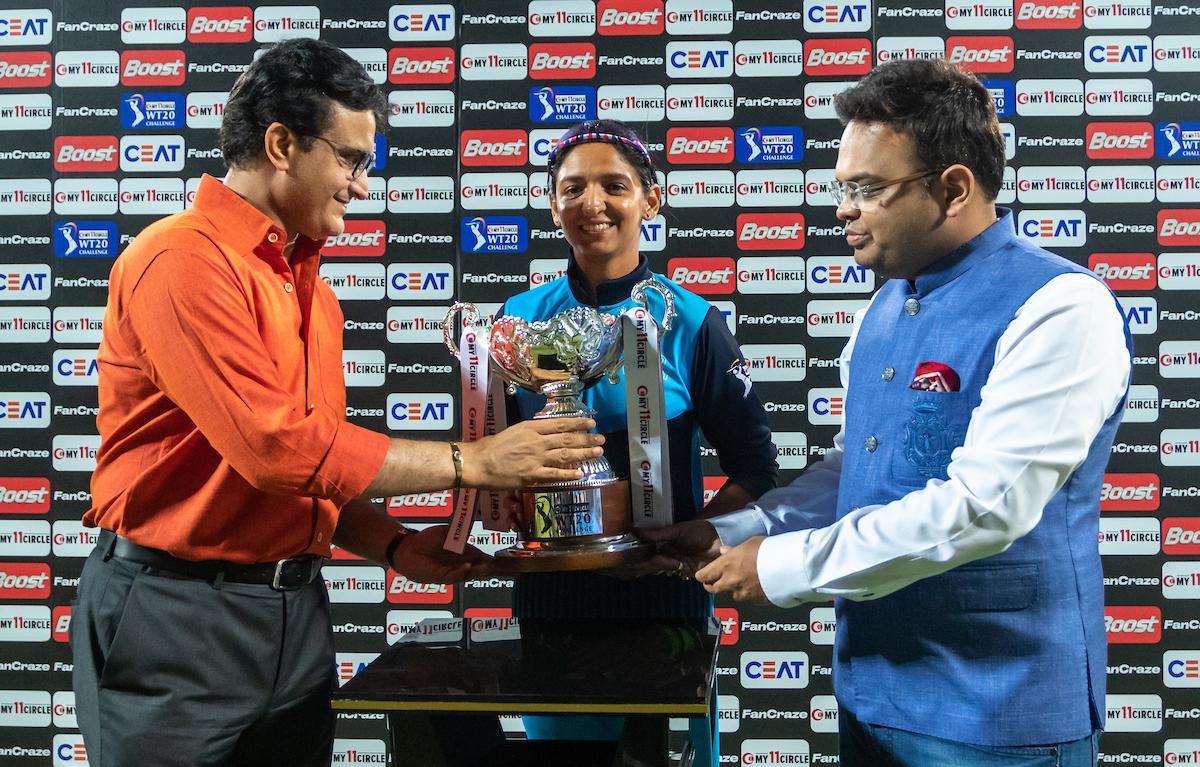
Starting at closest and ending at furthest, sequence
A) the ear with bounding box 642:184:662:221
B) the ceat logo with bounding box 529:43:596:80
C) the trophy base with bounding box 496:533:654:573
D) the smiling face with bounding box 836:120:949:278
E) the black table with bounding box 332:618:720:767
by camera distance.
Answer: the black table with bounding box 332:618:720:767 → the smiling face with bounding box 836:120:949:278 → the trophy base with bounding box 496:533:654:573 → the ear with bounding box 642:184:662:221 → the ceat logo with bounding box 529:43:596:80

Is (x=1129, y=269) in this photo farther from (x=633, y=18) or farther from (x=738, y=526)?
(x=738, y=526)

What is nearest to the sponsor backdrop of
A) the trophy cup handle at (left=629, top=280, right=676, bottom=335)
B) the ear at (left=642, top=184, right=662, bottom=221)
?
the ear at (left=642, top=184, right=662, bottom=221)

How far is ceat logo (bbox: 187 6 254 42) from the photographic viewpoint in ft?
12.1

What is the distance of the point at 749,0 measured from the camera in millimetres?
3592

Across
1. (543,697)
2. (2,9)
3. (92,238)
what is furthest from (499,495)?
(2,9)

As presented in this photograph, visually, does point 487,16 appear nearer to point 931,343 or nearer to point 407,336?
point 407,336

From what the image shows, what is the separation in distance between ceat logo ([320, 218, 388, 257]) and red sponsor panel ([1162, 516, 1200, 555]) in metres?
3.16

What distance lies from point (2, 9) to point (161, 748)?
135 inches

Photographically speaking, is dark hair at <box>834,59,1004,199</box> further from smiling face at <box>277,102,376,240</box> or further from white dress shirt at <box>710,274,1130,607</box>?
smiling face at <box>277,102,376,240</box>

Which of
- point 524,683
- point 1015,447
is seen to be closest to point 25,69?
point 524,683

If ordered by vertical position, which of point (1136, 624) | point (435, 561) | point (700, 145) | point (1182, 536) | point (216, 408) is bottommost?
point (1136, 624)

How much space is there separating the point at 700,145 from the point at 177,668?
2687mm

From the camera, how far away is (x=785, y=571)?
1.50 meters

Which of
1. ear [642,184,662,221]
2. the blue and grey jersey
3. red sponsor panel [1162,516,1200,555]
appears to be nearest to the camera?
the blue and grey jersey
